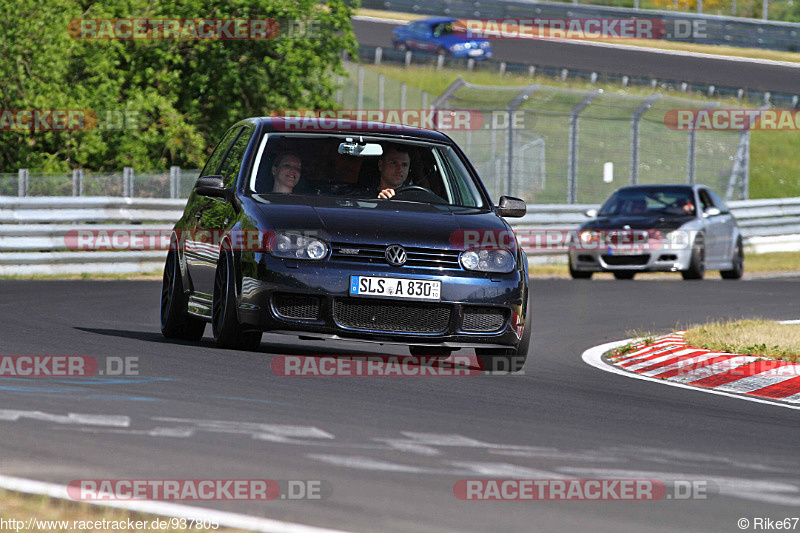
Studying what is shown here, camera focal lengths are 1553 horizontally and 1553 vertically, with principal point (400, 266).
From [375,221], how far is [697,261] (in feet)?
44.6

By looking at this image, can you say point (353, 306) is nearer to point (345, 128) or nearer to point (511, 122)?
point (345, 128)

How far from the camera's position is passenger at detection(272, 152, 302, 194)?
10273mm

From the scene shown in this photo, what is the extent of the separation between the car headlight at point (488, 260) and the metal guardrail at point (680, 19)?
3954cm

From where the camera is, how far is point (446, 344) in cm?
957

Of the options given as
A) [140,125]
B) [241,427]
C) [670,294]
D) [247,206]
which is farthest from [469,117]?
[241,427]

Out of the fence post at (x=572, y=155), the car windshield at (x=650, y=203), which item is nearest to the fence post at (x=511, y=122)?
the fence post at (x=572, y=155)

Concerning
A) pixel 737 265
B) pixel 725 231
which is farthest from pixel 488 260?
pixel 737 265

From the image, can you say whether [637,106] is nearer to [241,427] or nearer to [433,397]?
[433,397]

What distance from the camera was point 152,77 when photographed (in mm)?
30641

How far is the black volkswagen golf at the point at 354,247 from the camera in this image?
30.9 feet

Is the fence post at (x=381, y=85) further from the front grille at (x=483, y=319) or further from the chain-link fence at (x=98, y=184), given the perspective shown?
the front grille at (x=483, y=319)

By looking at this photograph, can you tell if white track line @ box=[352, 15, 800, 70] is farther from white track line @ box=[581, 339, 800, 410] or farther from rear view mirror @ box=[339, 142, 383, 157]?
rear view mirror @ box=[339, 142, 383, 157]

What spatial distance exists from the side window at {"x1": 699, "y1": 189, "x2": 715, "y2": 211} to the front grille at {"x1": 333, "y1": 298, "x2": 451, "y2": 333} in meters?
14.5

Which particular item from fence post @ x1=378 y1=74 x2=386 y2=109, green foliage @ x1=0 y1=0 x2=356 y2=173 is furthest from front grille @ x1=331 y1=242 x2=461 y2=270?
fence post @ x1=378 y1=74 x2=386 y2=109
